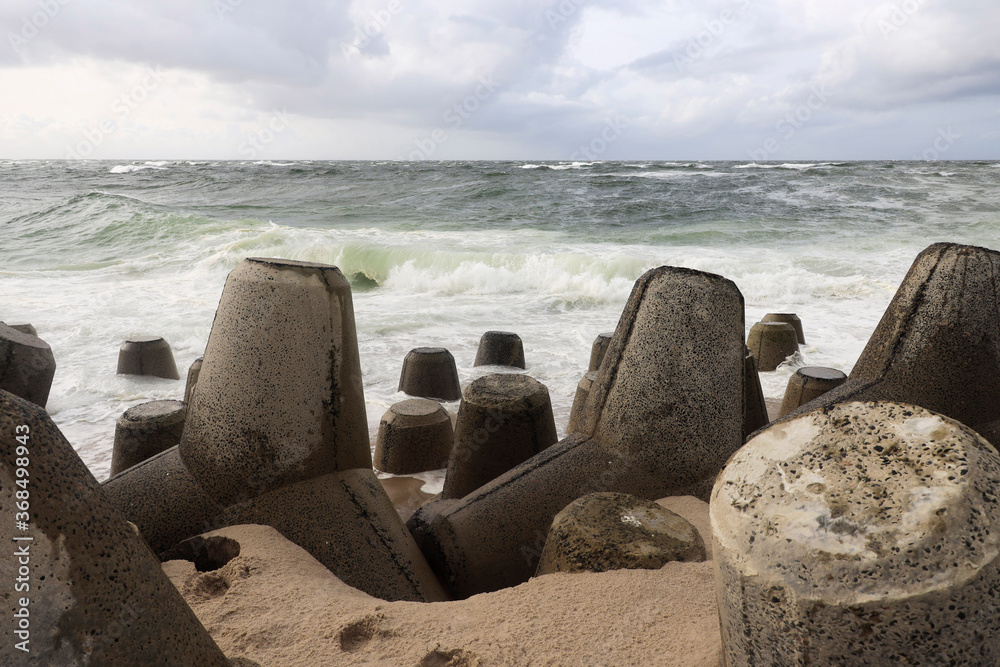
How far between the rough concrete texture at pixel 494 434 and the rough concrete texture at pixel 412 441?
603 millimetres

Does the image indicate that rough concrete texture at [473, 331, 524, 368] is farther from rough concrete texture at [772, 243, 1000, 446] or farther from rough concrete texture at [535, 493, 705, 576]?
rough concrete texture at [535, 493, 705, 576]

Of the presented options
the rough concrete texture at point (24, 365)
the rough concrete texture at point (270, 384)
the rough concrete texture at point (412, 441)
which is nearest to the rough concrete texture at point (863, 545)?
the rough concrete texture at point (270, 384)

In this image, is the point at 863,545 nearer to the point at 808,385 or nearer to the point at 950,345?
the point at 950,345

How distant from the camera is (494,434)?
2770 millimetres

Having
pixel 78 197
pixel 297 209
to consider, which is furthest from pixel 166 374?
pixel 78 197

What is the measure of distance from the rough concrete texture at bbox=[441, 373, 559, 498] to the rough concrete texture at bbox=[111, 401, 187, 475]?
1.27 meters

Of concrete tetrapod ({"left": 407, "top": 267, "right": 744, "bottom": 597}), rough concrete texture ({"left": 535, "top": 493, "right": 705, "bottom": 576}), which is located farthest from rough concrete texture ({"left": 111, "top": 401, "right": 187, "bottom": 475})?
rough concrete texture ({"left": 535, "top": 493, "right": 705, "bottom": 576})

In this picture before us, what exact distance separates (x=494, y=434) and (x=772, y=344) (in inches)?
145

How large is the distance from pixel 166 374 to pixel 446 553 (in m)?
3.90

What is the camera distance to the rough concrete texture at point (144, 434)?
284cm

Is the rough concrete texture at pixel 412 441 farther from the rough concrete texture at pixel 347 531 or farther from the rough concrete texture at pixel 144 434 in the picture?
the rough concrete texture at pixel 347 531

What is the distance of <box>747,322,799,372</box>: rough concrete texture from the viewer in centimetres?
551

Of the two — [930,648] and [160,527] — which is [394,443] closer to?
[160,527]

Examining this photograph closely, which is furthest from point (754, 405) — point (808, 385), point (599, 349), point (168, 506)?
point (168, 506)
